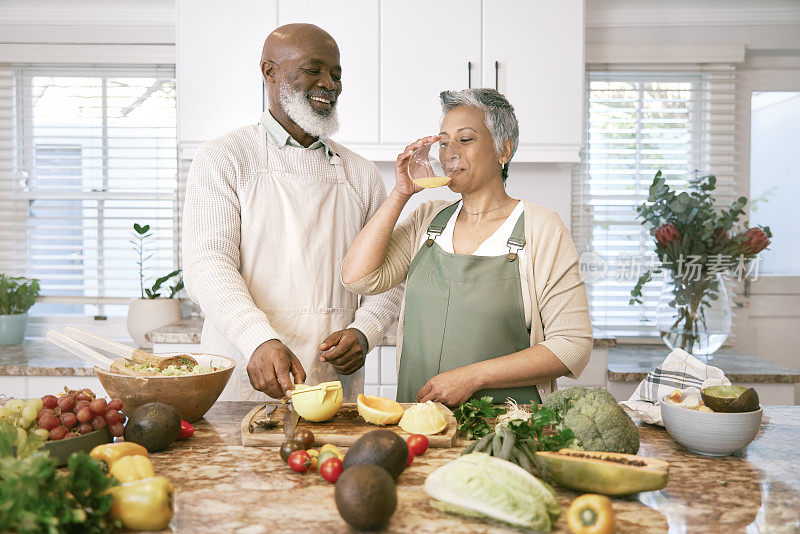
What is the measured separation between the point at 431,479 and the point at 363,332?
1.01 m

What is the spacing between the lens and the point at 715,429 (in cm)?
128

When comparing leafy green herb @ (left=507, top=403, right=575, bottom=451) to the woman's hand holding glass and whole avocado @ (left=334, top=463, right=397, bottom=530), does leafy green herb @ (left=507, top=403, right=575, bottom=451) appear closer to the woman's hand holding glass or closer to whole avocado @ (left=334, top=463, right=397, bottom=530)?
whole avocado @ (left=334, top=463, right=397, bottom=530)

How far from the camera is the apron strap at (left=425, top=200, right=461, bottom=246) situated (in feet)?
6.44

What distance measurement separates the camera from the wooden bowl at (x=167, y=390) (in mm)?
1396

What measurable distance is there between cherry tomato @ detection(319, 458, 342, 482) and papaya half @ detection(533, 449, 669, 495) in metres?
0.33

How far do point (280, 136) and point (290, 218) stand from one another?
0.28 meters

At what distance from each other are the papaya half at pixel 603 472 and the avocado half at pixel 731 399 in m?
0.28

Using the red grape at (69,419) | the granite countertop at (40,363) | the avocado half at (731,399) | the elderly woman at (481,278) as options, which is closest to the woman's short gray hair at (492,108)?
the elderly woman at (481,278)

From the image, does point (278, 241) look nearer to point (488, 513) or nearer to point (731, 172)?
point (488, 513)

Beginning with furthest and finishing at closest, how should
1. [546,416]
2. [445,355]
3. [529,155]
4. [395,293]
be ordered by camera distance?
[529,155], [395,293], [445,355], [546,416]

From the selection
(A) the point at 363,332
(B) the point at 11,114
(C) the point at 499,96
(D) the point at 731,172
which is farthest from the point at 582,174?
(B) the point at 11,114

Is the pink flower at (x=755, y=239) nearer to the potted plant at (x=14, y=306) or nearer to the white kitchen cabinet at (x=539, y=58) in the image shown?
the white kitchen cabinet at (x=539, y=58)

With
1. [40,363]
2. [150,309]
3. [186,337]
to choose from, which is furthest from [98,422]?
[150,309]

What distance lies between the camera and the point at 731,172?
143 inches
